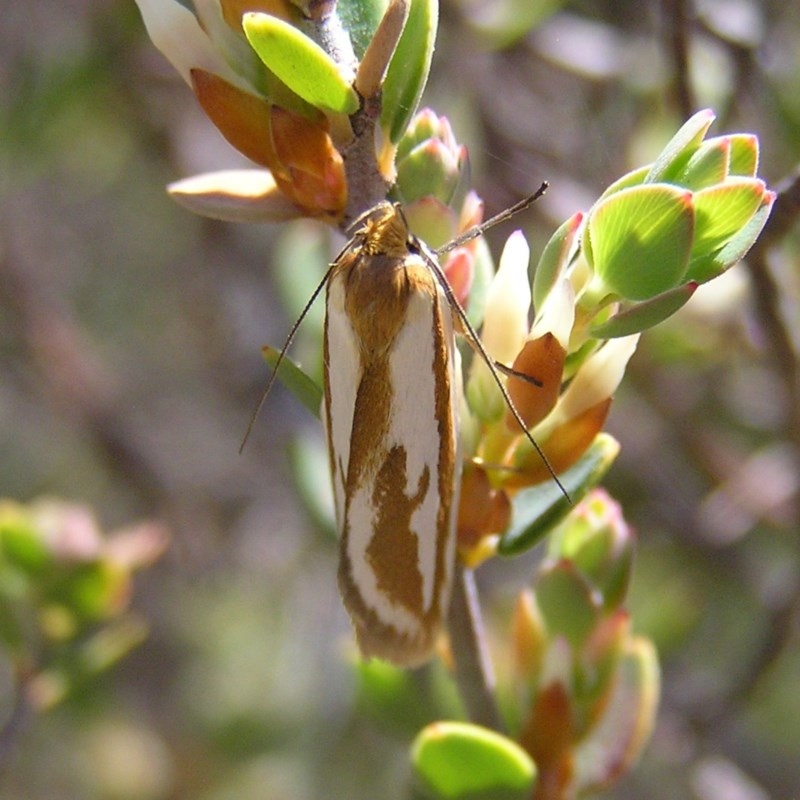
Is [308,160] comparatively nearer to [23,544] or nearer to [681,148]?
[681,148]

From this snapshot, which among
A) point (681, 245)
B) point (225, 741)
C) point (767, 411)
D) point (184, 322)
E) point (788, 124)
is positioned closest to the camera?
point (681, 245)

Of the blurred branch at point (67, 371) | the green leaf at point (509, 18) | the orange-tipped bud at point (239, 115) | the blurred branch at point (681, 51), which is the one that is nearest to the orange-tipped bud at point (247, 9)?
the orange-tipped bud at point (239, 115)

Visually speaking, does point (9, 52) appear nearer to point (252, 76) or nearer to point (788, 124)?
point (788, 124)

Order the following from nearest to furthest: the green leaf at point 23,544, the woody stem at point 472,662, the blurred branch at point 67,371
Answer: the woody stem at point 472,662
the green leaf at point 23,544
the blurred branch at point 67,371

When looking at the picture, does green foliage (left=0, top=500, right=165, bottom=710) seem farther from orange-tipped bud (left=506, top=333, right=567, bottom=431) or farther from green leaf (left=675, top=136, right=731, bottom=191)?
green leaf (left=675, top=136, right=731, bottom=191)

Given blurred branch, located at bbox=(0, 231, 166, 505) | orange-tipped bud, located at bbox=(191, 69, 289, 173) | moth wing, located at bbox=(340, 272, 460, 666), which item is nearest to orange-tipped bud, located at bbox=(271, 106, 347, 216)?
orange-tipped bud, located at bbox=(191, 69, 289, 173)

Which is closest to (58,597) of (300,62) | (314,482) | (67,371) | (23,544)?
(23,544)

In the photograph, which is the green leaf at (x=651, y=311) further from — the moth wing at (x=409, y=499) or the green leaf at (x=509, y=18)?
the green leaf at (x=509, y=18)

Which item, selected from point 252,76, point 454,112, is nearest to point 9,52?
point 454,112
